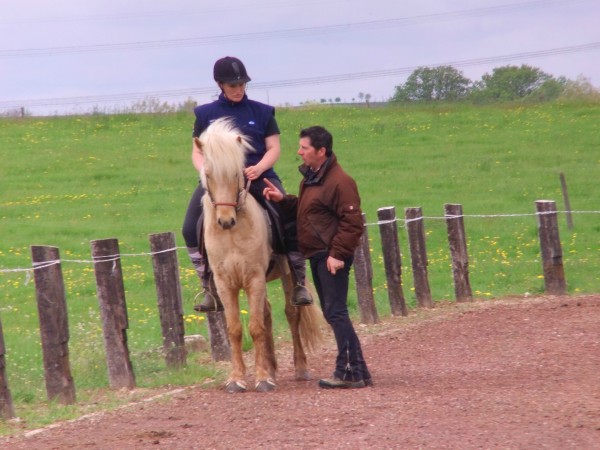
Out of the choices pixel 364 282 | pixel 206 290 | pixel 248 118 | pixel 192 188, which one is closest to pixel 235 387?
pixel 206 290

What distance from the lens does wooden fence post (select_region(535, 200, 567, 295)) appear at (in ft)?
43.2

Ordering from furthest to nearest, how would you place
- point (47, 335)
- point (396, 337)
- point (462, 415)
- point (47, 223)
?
point (47, 223)
point (396, 337)
point (47, 335)
point (462, 415)

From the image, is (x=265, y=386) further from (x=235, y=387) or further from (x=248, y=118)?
(x=248, y=118)

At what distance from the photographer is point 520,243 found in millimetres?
20031

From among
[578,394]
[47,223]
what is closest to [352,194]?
[578,394]

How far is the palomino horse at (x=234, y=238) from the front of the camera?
790cm

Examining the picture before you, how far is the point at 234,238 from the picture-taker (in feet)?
26.5

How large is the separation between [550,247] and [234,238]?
6.39 meters

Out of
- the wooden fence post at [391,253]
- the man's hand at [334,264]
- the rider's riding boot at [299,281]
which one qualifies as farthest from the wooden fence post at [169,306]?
the wooden fence post at [391,253]

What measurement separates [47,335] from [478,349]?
403 centimetres

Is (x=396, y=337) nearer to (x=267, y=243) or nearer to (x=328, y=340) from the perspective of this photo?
(x=328, y=340)

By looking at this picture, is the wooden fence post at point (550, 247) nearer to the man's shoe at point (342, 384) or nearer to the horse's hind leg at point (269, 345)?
the horse's hind leg at point (269, 345)

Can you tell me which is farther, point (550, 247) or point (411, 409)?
point (550, 247)

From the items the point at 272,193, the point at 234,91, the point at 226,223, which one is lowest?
the point at 226,223
